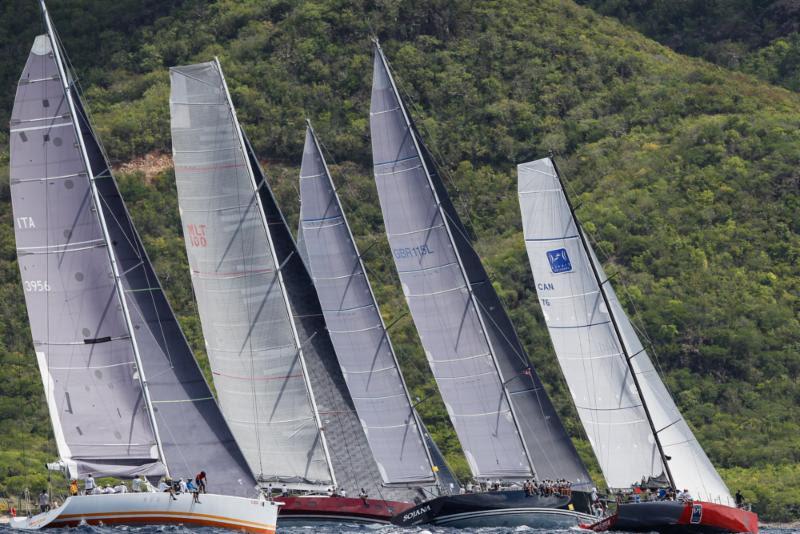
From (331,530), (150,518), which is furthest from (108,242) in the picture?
(331,530)

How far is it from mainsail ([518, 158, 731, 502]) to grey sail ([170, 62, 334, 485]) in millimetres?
7567

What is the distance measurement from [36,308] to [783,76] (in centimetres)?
6427

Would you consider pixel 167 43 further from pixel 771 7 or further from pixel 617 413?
pixel 617 413

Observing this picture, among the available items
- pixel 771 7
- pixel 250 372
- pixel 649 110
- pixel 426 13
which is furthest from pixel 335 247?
pixel 771 7

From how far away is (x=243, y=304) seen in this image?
149ft

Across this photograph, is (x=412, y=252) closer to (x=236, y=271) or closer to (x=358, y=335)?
(x=358, y=335)

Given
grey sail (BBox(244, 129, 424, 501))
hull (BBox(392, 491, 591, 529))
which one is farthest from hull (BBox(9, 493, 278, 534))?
grey sail (BBox(244, 129, 424, 501))

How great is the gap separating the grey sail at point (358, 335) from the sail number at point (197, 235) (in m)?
4.57

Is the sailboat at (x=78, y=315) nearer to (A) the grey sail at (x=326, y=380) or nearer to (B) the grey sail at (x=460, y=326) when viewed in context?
(A) the grey sail at (x=326, y=380)

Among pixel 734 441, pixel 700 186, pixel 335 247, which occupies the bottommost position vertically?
pixel 734 441

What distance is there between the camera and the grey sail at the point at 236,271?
45312 mm

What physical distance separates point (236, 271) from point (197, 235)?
1.44m

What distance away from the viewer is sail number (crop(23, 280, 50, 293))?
40656 mm

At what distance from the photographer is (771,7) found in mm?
101312
